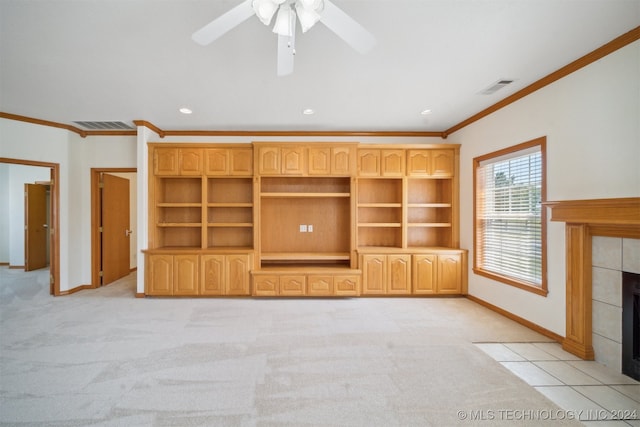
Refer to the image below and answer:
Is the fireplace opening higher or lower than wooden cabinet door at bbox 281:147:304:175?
lower

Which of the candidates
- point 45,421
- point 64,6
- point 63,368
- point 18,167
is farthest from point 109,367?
point 18,167

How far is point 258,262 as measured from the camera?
4.55 m

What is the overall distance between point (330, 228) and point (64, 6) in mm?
4014

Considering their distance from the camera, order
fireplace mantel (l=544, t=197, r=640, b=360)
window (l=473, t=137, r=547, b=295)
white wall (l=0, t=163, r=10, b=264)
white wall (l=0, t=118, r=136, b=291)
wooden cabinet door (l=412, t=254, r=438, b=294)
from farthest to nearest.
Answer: white wall (l=0, t=163, r=10, b=264)
wooden cabinet door (l=412, t=254, r=438, b=294)
white wall (l=0, t=118, r=136, b=291)
window (l=473, t=137, r=547, b=295)
fireplace mantel (l=544, t=197, r=640, b=360)

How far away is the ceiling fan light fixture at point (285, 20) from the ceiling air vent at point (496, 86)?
2640mm

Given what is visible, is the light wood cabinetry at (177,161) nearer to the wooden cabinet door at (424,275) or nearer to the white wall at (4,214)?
the wooden cabinet door at (424,275)

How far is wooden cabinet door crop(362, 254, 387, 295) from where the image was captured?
14.6ft

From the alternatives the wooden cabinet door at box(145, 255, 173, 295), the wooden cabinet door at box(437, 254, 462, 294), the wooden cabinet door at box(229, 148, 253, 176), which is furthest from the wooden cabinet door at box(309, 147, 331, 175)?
the wooden cabinet door at box(145, 255, 173, 295)

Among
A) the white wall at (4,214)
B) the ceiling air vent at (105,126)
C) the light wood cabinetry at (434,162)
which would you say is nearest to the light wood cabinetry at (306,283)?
the light wood cabinetry at (434,162)

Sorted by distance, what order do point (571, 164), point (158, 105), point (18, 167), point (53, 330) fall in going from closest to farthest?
point (571, 164) < point (53, 330) < point (158, 105) < point (18, 167)

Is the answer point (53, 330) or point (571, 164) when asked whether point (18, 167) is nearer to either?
point (53, 330)

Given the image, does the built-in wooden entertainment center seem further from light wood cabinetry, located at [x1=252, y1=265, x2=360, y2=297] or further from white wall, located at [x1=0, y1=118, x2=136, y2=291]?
white wall, located at [x1=0, y1=118, x2=136, y2=291]

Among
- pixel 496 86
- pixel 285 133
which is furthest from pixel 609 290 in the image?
pixel 285 133

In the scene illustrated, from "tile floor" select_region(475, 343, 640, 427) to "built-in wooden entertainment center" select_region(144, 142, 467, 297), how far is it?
5.81 ft
